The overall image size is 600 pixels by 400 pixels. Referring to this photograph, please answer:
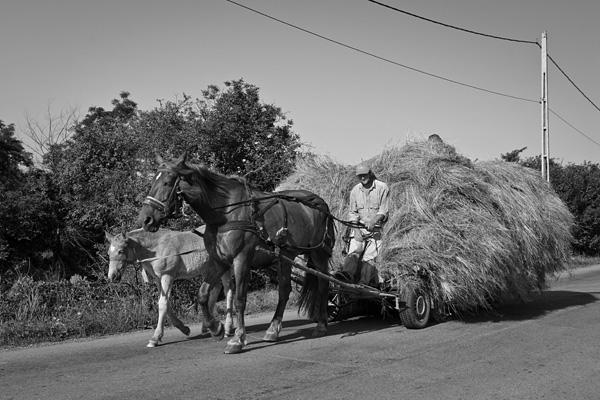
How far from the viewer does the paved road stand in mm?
5035

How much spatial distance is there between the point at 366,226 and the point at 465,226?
138 cm

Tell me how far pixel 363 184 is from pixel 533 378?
3826 millimetres

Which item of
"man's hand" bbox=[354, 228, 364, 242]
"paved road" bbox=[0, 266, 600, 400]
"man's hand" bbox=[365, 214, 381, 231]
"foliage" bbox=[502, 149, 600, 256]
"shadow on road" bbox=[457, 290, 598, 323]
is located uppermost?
"foliage" bbox=[502, 149, 600, 256]

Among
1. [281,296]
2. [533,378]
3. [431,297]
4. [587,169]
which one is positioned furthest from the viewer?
[587,169]

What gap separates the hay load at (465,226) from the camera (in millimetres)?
7762

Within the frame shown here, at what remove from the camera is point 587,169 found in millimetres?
25609

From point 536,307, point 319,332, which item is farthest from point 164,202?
point 536,307

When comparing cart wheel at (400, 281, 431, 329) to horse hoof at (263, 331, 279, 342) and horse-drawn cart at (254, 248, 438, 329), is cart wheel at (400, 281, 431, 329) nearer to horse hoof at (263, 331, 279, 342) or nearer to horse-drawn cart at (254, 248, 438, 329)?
horse-drawn cart at (254, 248, 438, 329)

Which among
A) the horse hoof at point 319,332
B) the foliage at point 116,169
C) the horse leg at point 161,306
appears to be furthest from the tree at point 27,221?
the horse hoof at point 319,332

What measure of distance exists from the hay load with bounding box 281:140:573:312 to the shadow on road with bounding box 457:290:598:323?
297 millimetres

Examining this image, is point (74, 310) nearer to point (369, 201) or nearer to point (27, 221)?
point (369, 201)

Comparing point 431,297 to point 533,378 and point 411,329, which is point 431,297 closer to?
point 411,329

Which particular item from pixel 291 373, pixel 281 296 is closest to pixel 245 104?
pixel 281 296

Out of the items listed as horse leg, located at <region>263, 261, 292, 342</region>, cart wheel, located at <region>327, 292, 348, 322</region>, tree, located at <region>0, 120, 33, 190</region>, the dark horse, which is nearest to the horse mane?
the dark horse
